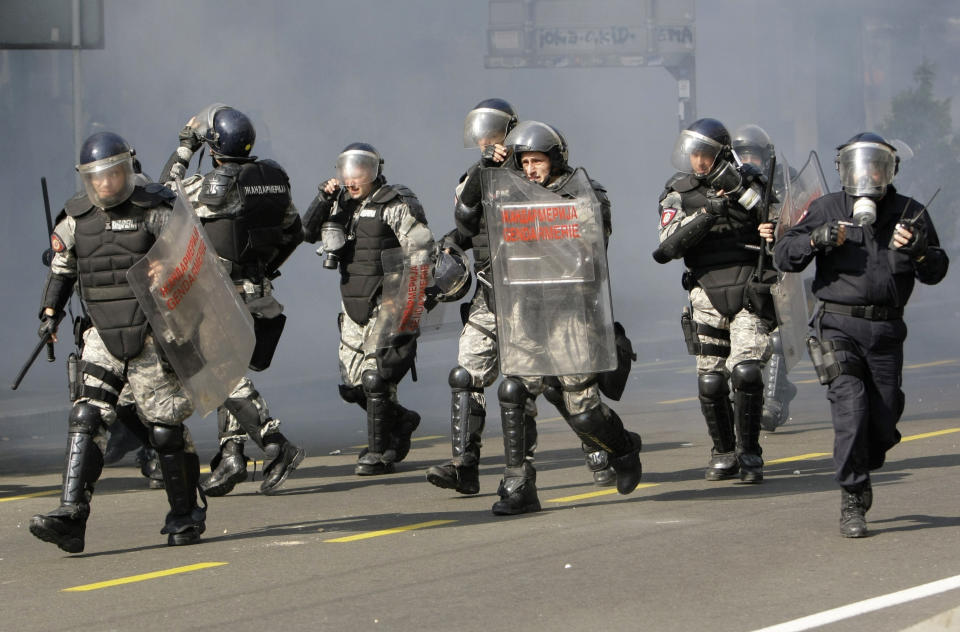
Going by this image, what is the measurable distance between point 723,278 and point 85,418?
11.1 feet

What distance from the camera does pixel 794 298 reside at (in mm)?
8352

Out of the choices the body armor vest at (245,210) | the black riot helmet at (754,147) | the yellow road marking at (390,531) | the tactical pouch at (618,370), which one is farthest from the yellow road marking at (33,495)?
the black riot helmet at (754,147)

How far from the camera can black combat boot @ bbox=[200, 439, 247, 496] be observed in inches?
331

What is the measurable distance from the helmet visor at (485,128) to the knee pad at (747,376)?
1.69 metres

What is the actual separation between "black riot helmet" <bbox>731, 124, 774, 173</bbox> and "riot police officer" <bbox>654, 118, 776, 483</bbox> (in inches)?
49.3

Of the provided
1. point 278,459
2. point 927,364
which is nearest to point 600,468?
point 278,459

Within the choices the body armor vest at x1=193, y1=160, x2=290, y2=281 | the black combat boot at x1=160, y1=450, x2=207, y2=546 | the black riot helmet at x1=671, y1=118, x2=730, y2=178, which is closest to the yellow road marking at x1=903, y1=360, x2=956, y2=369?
the black riot helmet at x1=671, y1=118, x2=730, y2=178

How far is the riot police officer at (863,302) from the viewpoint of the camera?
258 inches

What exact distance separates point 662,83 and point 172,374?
2755 centimetres

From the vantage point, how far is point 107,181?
6707 millimetres

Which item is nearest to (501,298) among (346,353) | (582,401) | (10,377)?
(582,401)

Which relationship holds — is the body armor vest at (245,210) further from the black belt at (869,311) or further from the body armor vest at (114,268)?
the black belt at (869,311)

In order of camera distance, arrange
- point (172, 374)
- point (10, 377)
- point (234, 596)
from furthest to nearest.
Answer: point (10, 377) < point (172, 374) < point (234, 596)

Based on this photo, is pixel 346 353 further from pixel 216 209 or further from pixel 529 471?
pixel 529 471
